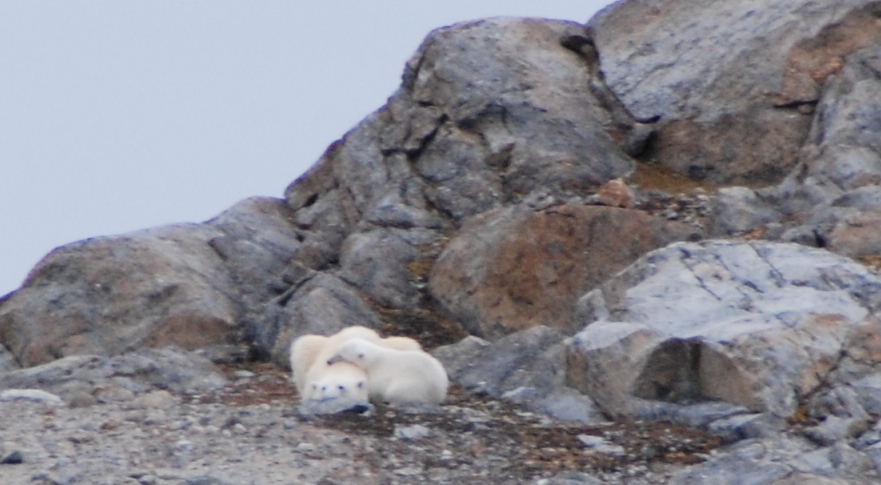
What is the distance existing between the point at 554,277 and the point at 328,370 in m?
4.28

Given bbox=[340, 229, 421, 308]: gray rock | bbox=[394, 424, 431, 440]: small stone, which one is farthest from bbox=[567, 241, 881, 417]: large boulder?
bbox=[340, 229, 421, 308]: gray rock

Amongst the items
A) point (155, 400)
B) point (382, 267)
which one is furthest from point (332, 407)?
point (382, 267)

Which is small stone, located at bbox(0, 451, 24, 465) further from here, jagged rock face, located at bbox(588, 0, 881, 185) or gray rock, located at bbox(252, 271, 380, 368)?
jagged rock face, located at bbox(588, 0, 881, 185)

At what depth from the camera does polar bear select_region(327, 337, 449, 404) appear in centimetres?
1260

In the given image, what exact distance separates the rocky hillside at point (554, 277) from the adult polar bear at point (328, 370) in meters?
0.59

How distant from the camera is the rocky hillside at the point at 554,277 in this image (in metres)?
11.0

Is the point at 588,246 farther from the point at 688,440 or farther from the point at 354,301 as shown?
the point at 688,440

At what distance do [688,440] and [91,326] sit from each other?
8.56 m

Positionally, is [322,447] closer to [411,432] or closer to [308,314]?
[411,432]

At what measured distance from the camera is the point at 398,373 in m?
12.8

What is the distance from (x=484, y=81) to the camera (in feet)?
65.3

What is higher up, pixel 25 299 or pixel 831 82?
pixel 831 82

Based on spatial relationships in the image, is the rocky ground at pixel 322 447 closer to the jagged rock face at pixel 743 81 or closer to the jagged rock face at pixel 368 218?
the jagged rock face at pixel 368 218

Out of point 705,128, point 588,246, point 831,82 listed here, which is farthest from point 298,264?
point 831,82
